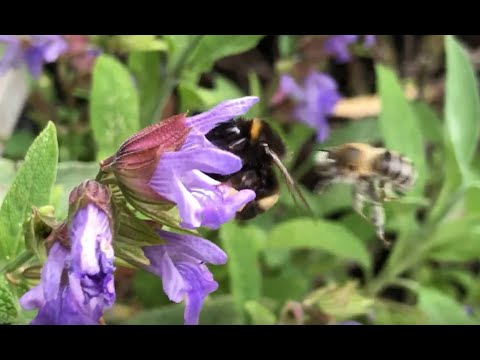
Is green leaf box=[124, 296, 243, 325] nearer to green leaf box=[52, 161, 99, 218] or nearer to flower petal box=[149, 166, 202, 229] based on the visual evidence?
green leaf box=[52, 161, 99, 218]

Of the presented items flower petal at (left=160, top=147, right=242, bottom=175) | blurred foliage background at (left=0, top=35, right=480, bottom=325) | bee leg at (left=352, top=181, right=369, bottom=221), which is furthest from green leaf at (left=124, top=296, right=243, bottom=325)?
flower petal at (left=160, top=147, right=242, bottom=175)

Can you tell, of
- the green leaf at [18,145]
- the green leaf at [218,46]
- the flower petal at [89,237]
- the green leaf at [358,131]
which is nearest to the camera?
the flower petal at [89,237]

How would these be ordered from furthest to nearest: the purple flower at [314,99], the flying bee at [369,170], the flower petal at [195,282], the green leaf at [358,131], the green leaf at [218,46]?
1. the green leaf at [358,131]
2. the purple flower at [314,99]
3. the green leaf at [218,46]
4. the flying bee at [369,170]
5. the flower petal at [195,282]

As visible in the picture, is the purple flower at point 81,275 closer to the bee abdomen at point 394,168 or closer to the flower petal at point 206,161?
the flower petal at point 206,161

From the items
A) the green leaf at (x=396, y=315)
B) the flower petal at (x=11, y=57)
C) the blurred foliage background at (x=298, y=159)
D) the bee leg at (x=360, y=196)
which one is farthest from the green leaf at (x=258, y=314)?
the flower petal at (x=11, y=57)

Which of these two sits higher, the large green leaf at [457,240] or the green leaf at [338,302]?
the large green leaf at [457,240]

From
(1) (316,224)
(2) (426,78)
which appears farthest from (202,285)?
(2) (426,78)

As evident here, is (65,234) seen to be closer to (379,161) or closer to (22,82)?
(379,161)
